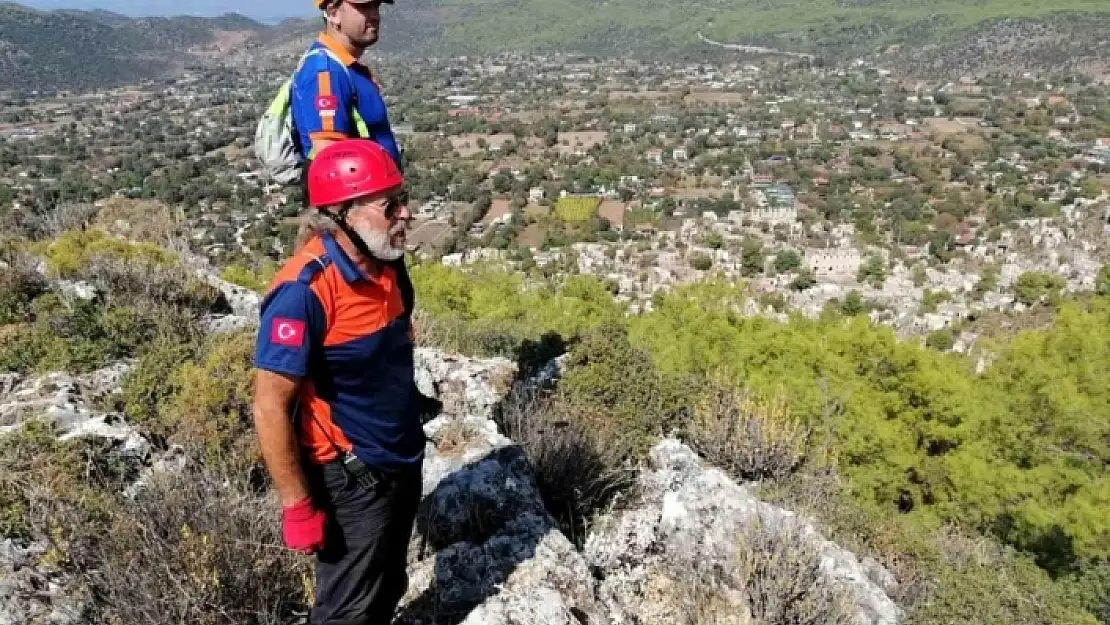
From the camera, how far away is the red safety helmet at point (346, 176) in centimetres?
185

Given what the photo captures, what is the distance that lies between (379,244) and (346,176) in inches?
7.5

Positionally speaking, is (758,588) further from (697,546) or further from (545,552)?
(545,552)

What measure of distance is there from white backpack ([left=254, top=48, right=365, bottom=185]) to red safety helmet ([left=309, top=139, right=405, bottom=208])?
66 cm

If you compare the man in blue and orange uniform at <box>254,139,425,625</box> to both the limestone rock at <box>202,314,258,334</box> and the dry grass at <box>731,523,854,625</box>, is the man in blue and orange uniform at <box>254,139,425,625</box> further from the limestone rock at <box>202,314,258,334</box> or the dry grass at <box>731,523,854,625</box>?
the limestone rock at <box>202,314,258,334</box>

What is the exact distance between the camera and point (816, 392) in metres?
9.35

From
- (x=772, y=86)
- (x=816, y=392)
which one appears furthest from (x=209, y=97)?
(x=816, y=392)

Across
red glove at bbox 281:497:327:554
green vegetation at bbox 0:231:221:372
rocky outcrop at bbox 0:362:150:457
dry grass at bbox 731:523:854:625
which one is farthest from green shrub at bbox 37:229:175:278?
dry grass at bbox 731:523:854:625

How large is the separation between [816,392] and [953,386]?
1.68 metres

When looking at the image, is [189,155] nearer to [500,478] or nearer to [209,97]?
[209,97]

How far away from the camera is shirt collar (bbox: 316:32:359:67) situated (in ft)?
8.12

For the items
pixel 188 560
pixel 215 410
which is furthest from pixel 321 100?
pixel 215 410

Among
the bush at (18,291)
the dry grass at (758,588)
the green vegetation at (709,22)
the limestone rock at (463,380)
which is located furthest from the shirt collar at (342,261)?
the green vegetation at (709,22)

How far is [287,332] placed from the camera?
1728 millimetres

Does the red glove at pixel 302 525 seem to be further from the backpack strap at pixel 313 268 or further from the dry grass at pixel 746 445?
the dry grass at pixel 746 445
